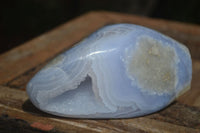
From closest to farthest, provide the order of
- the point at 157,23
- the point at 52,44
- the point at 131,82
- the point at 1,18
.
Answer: the point at 131,82 < the point at 52,44 < the point at 157,23 < the point at 1,18

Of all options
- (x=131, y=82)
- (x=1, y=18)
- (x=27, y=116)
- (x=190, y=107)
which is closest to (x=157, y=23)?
(x=190, y=107)

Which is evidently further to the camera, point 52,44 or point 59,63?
point 52,44

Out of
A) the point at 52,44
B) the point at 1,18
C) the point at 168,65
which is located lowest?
the point at 1,18

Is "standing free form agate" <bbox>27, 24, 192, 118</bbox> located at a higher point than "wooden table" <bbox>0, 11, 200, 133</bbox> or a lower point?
higher

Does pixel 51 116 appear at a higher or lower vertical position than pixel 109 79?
lower

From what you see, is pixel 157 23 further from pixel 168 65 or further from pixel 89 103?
pixel 89 103
